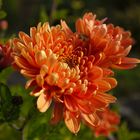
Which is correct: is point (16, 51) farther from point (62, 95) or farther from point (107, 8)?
point (107, 8)

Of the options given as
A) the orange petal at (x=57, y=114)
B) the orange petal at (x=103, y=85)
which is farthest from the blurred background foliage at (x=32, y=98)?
the orange petal at (x=103, y=85)

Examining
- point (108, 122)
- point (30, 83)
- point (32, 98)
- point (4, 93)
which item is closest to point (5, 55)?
point (4, 93)

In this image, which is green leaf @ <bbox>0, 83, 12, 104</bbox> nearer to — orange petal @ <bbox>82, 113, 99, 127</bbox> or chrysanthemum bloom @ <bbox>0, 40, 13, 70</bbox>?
chrysanthemum bloom @ <bbox>0, 40, 13, 70</bbox>

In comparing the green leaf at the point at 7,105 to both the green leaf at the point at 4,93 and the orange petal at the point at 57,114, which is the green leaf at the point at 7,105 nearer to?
the green leaf at the point at 4,93

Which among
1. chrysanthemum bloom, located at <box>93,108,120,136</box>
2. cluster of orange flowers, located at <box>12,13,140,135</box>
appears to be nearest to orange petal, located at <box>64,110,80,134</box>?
cluster of orange flowers, located at <box>12,13,140,135</box>

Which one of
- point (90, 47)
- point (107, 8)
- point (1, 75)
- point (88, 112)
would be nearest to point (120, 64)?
point (90, 47)

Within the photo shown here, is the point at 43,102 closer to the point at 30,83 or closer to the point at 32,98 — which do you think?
the point at 30,83
